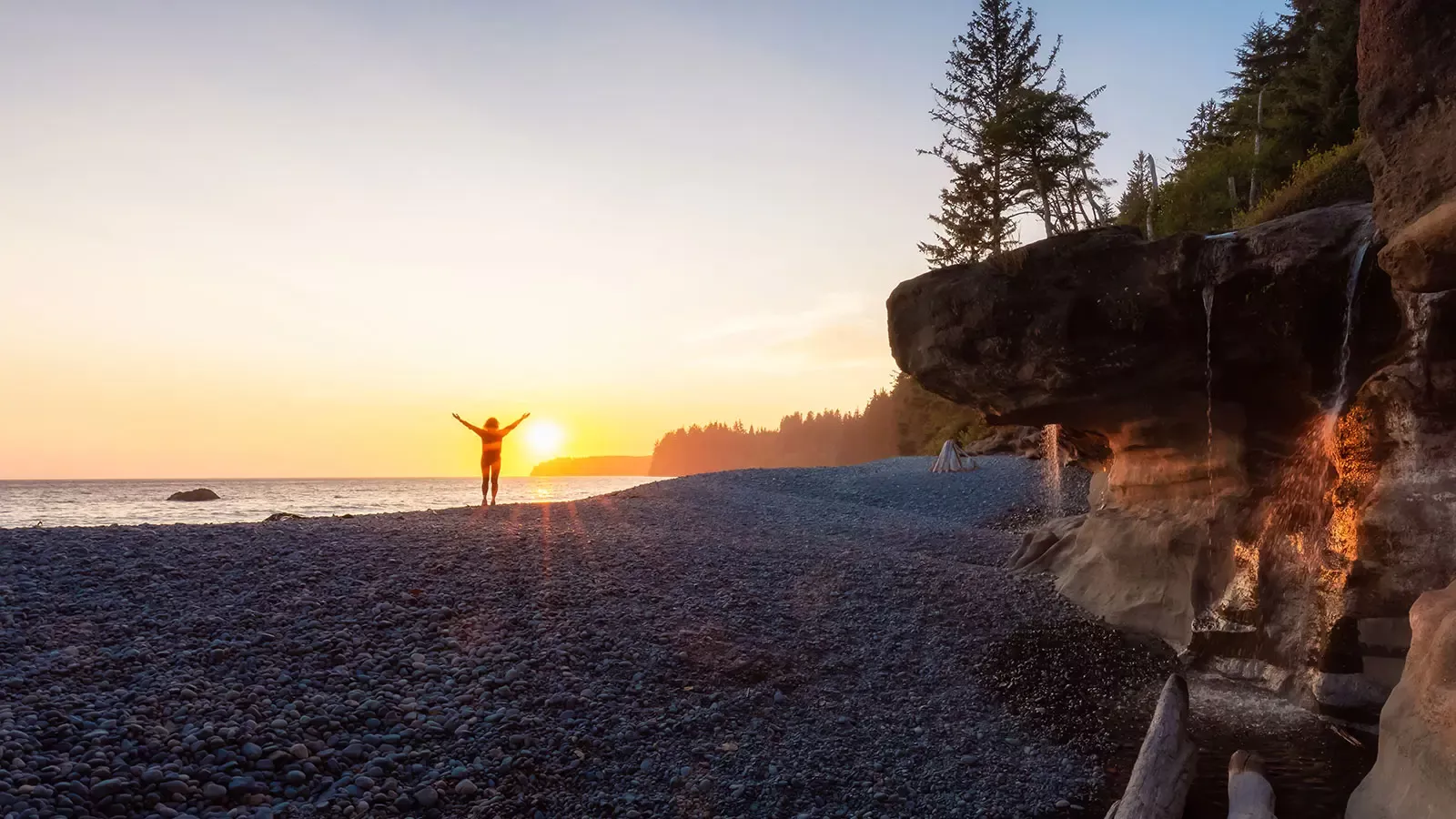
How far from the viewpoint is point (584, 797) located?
611 centimetres

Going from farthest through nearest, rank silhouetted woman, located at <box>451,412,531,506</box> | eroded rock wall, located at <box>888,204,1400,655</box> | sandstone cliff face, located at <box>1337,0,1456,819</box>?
silhouetted woman, located at <box>451,412,531,506</box> → eroded rock wall, located at <box>888,204,1400,655</box> → sandstone cliff face, located at <box>1337,0,1456,819</box>

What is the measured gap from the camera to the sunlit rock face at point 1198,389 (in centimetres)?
925

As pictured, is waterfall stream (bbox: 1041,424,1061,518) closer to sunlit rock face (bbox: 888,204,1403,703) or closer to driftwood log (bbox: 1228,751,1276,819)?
sunlit rock face (bbox: 888,204,1403,703)

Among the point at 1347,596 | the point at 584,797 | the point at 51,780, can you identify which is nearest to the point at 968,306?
the point at 1347,596

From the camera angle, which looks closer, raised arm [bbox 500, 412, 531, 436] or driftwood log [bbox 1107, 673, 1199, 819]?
driftwood log [bbox 1107, 673, 1199, 819]

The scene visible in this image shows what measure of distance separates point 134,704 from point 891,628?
8.90 meters

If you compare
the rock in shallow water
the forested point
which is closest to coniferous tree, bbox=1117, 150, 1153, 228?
the forested point

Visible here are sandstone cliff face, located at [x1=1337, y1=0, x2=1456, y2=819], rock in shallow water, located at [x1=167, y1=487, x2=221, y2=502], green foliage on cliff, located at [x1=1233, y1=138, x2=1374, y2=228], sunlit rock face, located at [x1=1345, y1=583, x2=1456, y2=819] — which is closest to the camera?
sunlit rock face, located at [x1=1345, y1=583, x2=1456, y2=819]

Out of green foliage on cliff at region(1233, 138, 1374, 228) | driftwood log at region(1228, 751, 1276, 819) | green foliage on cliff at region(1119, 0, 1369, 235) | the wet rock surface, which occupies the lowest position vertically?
driftwood log at region(1228, 751, 1276, 819)

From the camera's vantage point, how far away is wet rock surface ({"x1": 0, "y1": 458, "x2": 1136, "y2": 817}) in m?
5.93

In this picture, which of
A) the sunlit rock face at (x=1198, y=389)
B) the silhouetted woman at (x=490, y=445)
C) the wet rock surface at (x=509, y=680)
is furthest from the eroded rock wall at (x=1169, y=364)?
the silhouetted woman at (x=490, y=445)

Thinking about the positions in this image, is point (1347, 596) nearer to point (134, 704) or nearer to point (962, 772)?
point (962, 772)

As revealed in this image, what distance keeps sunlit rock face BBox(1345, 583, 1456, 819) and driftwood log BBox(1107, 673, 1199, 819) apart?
48.7 inches

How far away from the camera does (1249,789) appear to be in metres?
6.21
